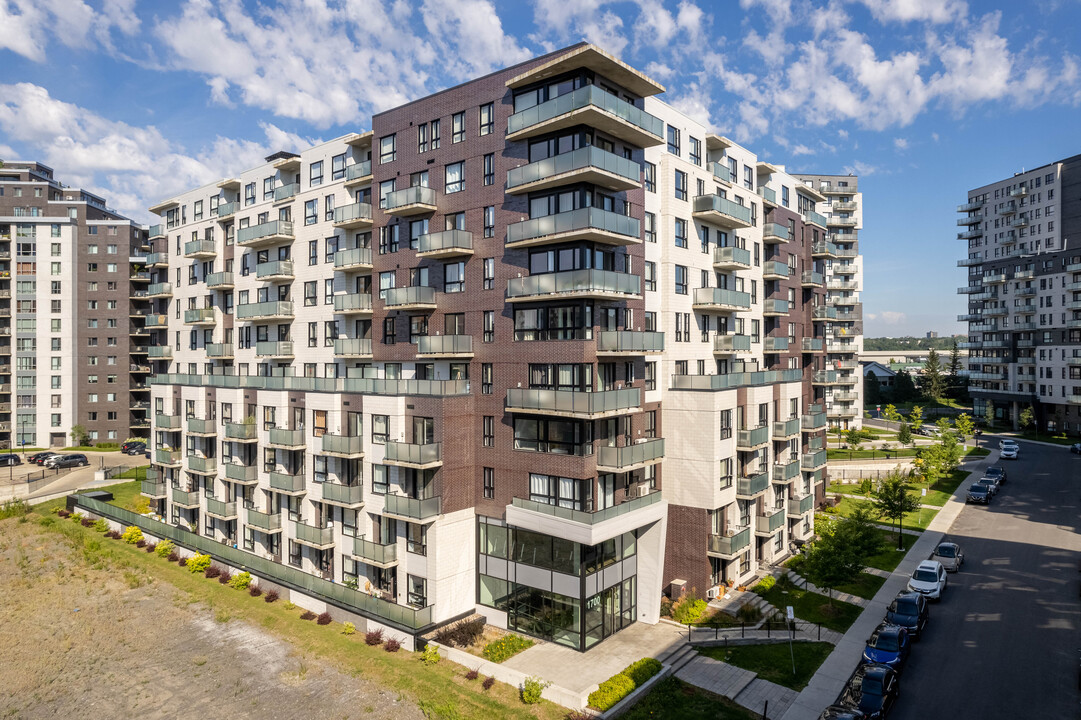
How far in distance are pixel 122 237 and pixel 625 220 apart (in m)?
83.3

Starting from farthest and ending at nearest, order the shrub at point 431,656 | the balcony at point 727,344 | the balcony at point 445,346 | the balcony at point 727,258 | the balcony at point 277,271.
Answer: the balcony at point 277,271 → the balcony at point 727,344 → the balcony at point 727,258 → the balcony at point 445,346 → the shrub at point 431,656

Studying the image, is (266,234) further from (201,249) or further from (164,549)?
(164,549)

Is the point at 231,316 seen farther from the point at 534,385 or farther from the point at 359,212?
the point at 534,385

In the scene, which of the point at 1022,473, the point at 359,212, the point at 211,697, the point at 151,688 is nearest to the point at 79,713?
the point at 151,688

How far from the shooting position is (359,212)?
133ft

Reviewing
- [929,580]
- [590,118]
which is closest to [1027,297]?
[929,580]

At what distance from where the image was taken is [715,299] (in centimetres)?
3853

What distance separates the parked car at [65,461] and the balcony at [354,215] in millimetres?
55947

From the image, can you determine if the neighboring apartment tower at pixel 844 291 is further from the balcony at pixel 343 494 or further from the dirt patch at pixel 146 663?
the dirt patch at pixel 146 663

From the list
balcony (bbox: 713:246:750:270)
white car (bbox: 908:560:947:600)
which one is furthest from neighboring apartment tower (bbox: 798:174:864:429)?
balcony (bbox: 713:246:750:270)

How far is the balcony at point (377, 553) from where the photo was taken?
33.5m

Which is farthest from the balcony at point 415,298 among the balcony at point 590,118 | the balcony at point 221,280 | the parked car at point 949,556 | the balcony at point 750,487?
the parked car at point 949,556

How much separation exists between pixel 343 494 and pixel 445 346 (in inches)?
411

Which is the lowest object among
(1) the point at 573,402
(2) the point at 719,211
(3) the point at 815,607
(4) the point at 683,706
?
(3) the point at 815,607
